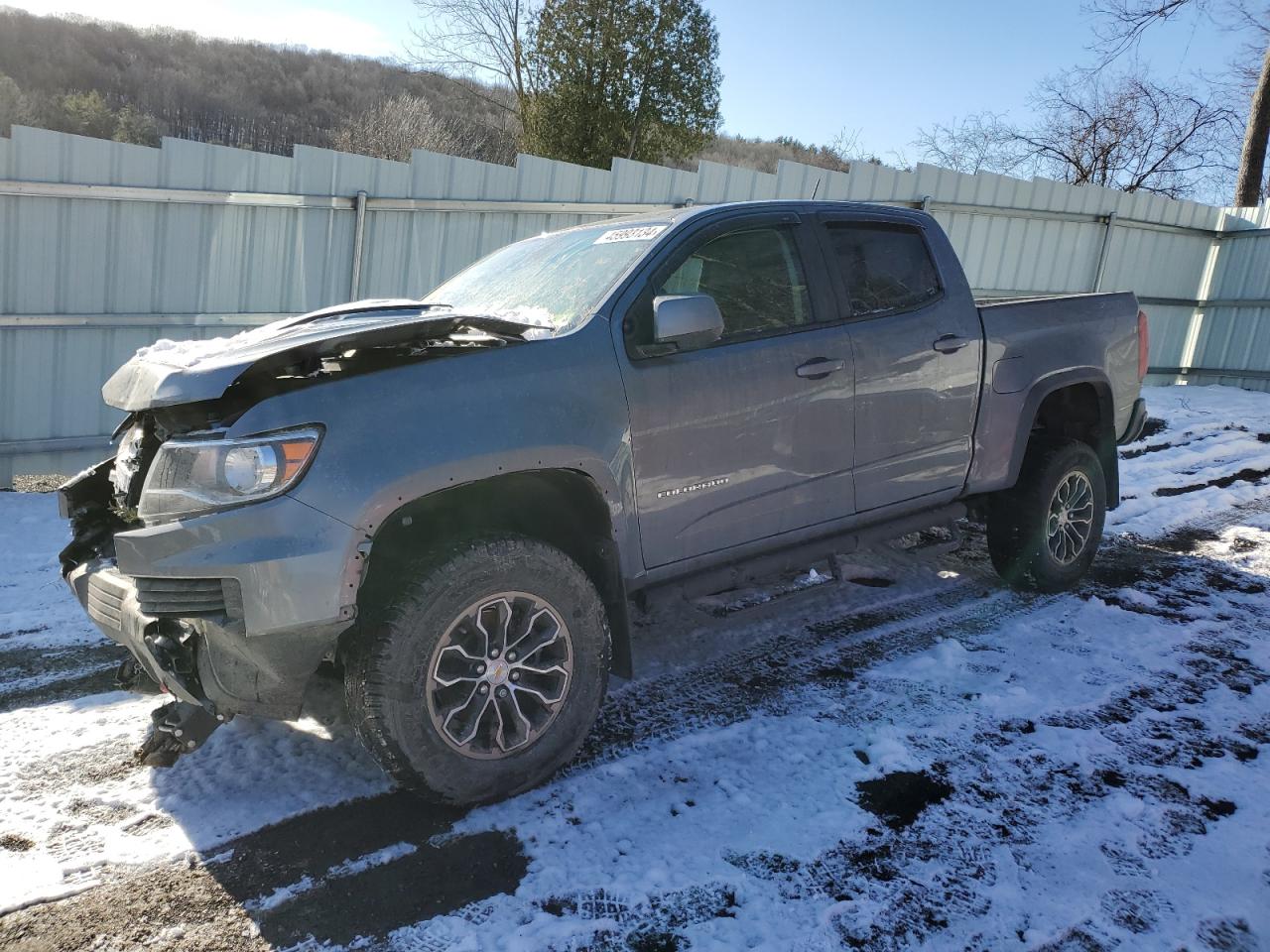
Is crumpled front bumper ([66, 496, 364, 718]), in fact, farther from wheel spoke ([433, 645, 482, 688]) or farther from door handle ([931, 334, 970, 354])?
door handle ([931, 334, 970, 354])

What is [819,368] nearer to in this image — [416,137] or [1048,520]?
[1048,520]

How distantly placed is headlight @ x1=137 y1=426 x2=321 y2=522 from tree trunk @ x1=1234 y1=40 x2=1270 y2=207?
21219 millimetres

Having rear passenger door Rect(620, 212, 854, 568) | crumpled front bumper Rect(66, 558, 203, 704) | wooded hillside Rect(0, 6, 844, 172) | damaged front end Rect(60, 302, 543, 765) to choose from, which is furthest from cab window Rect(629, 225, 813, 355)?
wooded hillside Rect(0, 6, 844, 172)

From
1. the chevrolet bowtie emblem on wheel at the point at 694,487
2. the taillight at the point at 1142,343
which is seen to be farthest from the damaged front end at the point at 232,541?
the taillight at the point at 1142,343

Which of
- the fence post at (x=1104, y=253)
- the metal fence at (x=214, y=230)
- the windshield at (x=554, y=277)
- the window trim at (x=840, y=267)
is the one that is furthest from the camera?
the fence post at (x=1104, y=253)

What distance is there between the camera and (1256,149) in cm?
1852

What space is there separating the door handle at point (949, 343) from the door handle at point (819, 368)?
0.71 meters

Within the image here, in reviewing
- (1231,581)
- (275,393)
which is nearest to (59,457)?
(275,393)

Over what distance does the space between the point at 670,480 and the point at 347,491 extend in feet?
4.07

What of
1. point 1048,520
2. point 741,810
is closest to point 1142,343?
point 1048,520

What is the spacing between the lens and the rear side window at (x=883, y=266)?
13.8ft

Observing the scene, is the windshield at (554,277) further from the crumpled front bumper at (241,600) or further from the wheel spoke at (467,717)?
the wheel spoke at (467,717)

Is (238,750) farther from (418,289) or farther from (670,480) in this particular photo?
(418,289)

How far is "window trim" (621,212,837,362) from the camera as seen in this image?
3412 mm
